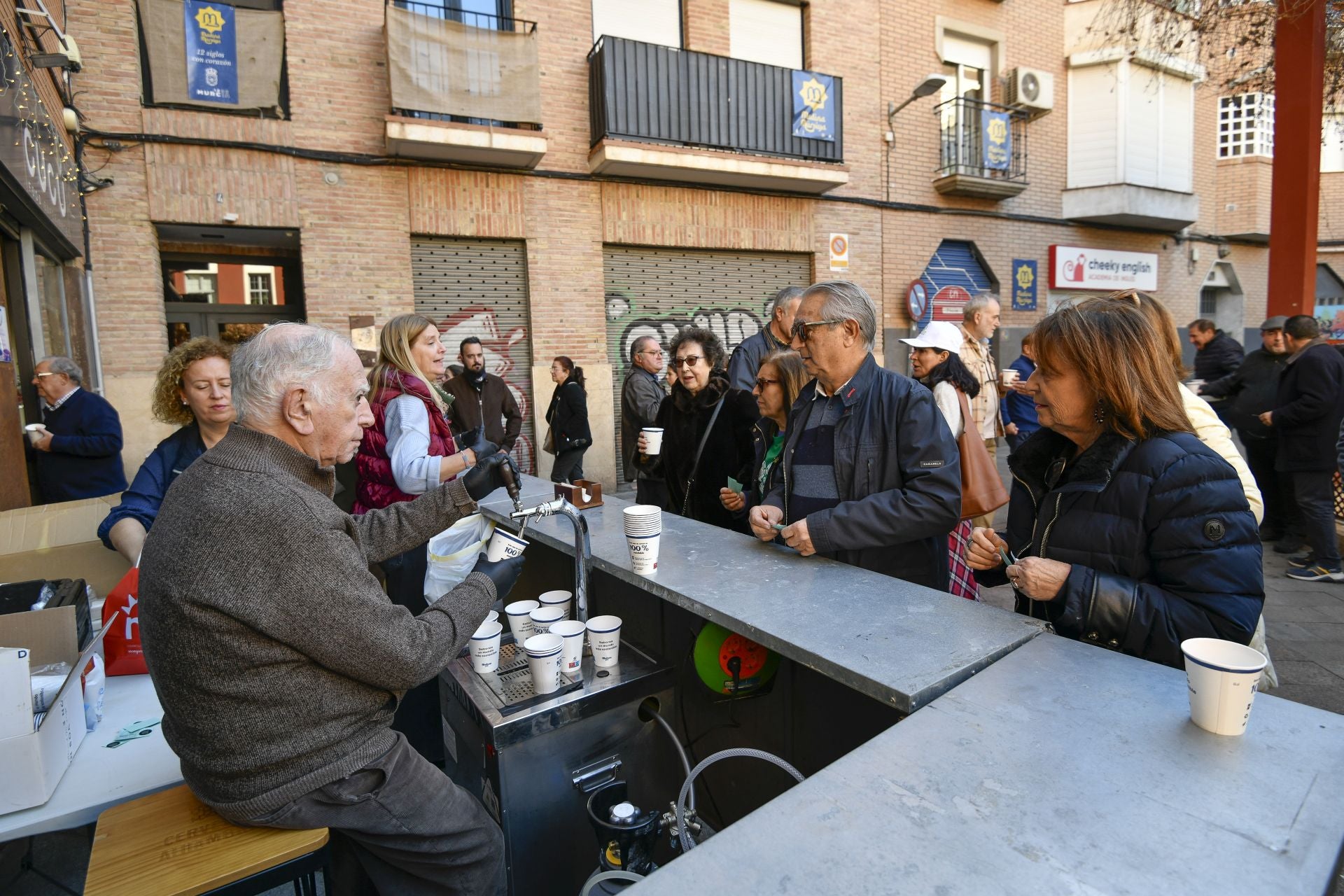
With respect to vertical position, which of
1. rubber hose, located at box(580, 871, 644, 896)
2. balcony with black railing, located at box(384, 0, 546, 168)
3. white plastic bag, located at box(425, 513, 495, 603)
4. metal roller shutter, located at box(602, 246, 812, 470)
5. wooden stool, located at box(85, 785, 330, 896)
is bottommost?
rubber hose, located at box(580, 871, 644, 896)

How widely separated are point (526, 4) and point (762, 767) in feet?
32.8

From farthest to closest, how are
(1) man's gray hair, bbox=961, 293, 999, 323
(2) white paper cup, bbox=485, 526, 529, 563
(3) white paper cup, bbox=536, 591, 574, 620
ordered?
(1) man's gray hair, bbox=961, 293, 999, 323 → (3) white paper cup, bbox=536, 591, 574, 620 → (2) white paper cup, bbox=485, 526, 529, 563

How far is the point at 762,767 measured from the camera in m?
2.74

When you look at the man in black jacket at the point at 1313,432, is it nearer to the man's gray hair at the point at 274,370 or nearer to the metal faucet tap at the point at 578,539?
the metal faucet tap at the point at 578,539

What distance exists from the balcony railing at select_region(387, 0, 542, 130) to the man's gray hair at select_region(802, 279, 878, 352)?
7660 millimetres

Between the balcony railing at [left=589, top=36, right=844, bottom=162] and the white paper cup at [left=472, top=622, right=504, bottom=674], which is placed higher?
A: the balcony railing at [left=589, top=36, right=844, bottom=162]

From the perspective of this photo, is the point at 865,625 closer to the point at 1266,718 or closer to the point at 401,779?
the point at 1266,718

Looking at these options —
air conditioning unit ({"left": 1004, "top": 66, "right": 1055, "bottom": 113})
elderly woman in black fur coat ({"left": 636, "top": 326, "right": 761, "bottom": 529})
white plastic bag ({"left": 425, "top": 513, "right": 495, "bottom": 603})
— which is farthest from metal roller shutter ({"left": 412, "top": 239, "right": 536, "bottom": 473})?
air conditioning unit ({"left": 1004, "top": 66, "right": 1055, "bottom": 113})

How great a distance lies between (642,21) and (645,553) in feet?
33.5

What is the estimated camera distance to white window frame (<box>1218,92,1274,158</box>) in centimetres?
1567

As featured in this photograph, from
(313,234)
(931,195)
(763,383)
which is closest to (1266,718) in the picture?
(763,383)

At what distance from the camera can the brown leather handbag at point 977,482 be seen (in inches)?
132

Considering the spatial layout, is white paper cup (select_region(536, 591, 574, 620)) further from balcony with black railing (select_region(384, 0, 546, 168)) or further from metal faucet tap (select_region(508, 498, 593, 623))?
balcony with black railing (select_region(384, 0, 546, 168))

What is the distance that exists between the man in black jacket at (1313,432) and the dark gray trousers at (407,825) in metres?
6.53
